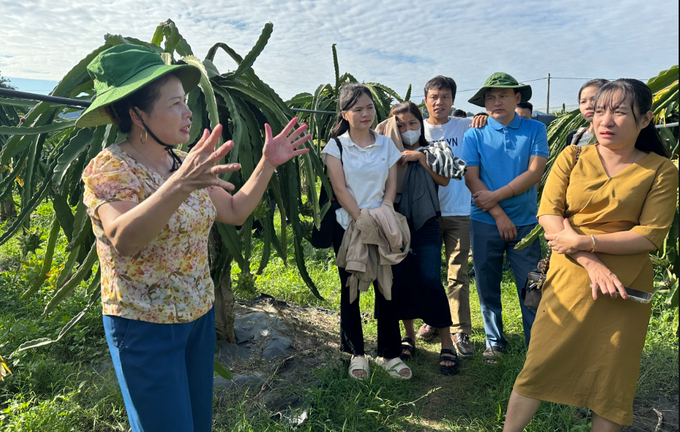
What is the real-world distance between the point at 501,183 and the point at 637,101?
1.18 m

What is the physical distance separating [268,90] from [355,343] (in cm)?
152

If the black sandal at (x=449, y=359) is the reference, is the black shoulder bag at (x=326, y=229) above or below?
above

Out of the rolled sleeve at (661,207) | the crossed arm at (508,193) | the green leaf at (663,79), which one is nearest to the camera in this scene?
the rolled sleeve at (661,207)

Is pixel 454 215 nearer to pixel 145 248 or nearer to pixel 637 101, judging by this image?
pixel 637 101

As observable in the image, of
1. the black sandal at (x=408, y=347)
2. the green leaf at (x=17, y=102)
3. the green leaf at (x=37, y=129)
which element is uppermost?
the green leaf at (x=17, y=102)

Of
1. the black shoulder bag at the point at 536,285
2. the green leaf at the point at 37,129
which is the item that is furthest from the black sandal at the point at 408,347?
the green leaf at the point at 37,129

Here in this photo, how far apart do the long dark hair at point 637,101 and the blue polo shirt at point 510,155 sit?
998mm

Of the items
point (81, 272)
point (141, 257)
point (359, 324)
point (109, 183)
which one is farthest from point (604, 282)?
point (81, 272)

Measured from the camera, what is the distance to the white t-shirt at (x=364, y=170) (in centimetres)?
273

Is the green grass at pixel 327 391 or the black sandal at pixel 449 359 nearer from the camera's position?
the green grass at pixel 327 391

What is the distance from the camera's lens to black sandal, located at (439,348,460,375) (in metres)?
2.91

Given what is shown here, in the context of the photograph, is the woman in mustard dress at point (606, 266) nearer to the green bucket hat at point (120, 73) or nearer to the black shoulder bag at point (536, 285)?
the black shoulder bag at point (536, 285)

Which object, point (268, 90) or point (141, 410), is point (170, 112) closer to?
point (141, 410)

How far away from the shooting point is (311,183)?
2451 mm
